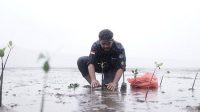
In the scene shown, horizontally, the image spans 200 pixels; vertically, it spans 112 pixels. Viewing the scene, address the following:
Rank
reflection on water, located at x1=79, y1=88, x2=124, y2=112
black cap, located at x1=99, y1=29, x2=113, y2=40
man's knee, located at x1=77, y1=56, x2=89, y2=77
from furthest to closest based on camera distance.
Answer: man's knee, located at x1=77, y1=56, x2=89, y2=77, black cap, located at x1=99, y1=29, x2=113, y2=40, reflection on water, located at x1=79, y1=88, x2=124, y2=112

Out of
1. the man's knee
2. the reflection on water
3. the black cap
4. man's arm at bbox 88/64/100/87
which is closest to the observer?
the reflection on water

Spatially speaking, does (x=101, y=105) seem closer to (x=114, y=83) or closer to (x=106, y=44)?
(x=114, y=83)

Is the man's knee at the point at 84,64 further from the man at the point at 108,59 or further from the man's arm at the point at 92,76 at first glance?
the man's arm at the point at 92,76

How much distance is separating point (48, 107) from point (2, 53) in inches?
37.1

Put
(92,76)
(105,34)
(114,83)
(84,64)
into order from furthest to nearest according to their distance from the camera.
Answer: (84,64) < (92,76) < (114,83) < (105,34)

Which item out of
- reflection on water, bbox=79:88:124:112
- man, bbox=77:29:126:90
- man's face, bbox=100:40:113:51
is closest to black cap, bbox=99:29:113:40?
man, bbox=77:29:126:90

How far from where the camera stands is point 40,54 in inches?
87.1

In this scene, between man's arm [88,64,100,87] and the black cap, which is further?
man's arm [88,64,100,87]

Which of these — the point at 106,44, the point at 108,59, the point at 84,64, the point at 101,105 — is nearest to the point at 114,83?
the point at 106,44

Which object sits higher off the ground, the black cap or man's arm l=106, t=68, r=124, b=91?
the black cap

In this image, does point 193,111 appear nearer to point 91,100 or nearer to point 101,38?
point 91,100

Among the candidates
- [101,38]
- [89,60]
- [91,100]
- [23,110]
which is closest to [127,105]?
[91,100]

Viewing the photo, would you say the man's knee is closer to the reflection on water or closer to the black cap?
the black cap

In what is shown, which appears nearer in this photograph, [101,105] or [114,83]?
[101,105]
